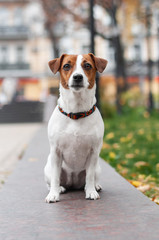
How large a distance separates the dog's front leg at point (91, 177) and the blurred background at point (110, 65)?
36.5 inches

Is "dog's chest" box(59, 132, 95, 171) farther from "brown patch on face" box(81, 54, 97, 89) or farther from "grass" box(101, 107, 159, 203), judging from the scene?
"grass" box(101, 107, 159, 203)

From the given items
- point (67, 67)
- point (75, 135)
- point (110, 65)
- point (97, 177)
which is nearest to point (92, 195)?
point (97, 177)

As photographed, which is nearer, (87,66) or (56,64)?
(87,66)

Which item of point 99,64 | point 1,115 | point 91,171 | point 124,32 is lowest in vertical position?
point 1,115

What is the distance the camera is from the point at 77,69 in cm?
308

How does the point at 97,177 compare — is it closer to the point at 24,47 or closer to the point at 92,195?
the point at 92,195

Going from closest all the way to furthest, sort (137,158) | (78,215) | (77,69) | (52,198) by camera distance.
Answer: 1. (78,215)
2. (77,69)
3. (52,198)
4. (137,158)

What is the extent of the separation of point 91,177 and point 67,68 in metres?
1.05

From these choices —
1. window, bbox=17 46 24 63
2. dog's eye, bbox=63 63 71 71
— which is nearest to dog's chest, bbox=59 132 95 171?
dog's eye, bbox=63 63 71 71

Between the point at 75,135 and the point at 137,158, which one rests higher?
the point at 75,135

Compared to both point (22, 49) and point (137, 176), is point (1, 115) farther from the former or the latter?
point (22, 49)

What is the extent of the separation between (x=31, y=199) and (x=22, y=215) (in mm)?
530

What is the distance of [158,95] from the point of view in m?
32.9

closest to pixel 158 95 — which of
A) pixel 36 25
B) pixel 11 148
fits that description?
pixel 36 25
